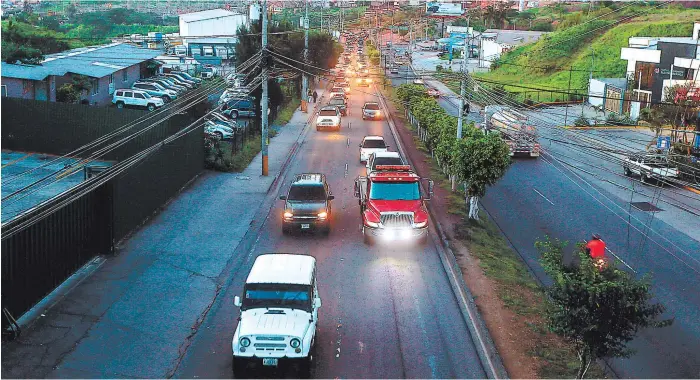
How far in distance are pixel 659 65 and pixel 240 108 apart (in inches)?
1246

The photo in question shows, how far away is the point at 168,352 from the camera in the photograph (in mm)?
15266

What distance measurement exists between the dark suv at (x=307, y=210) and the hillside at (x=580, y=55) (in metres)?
54.0

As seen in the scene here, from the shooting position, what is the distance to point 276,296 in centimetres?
1468

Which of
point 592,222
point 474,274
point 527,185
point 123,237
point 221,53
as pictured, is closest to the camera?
point 474,274

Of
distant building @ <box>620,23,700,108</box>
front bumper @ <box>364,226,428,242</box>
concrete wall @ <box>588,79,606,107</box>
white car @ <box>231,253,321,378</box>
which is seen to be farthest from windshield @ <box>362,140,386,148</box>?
concrete wall @ <box>588,79,606,107</box>

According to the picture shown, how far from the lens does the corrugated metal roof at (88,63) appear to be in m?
48.2

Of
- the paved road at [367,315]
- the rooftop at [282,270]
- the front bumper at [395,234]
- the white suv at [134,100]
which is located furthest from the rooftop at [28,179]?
the white suv at [134,100]

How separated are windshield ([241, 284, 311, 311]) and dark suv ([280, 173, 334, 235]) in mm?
9795

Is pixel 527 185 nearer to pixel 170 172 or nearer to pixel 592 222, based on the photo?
pixel 592 222

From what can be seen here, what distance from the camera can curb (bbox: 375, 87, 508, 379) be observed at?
1497cm

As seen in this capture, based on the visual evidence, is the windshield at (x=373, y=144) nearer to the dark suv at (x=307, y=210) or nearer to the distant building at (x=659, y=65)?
the dark suv at (x=307, y=210)

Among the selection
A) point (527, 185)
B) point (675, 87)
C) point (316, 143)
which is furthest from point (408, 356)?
point (675, 87)

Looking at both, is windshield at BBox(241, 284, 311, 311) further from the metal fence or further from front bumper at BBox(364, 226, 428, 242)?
front bumper at BBox(364, 226, 428, 242)

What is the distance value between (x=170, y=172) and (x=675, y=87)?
106 ft
